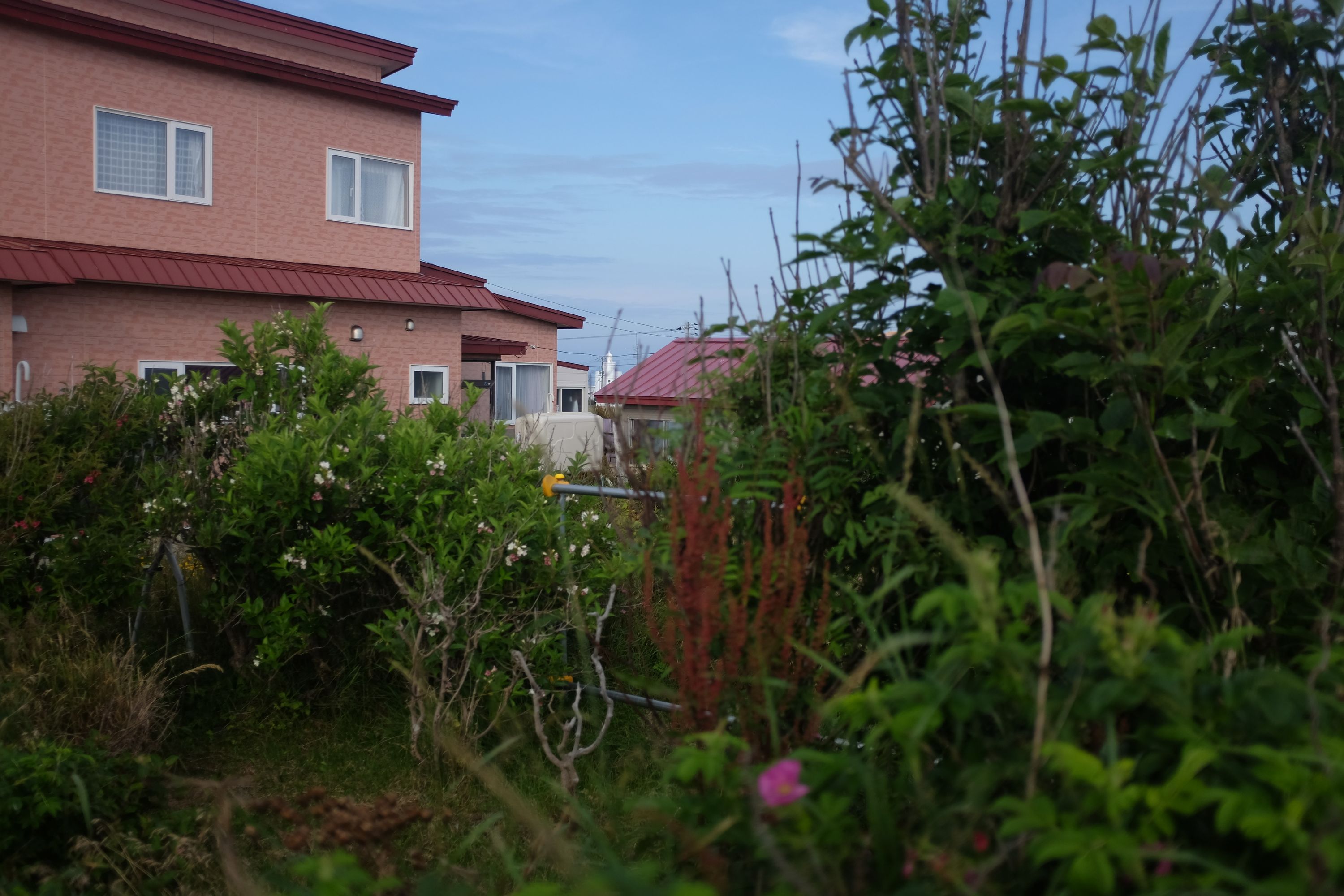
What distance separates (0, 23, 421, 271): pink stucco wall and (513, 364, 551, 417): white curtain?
650 centimetres

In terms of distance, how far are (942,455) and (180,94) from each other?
1548 centimetres

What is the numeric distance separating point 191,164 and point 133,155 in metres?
0.82

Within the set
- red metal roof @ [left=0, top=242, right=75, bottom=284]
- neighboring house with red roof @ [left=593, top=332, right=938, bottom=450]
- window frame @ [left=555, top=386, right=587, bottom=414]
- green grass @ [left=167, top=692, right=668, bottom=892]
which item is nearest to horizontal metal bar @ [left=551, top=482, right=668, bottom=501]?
neighboring house with red roof @ [left=593, top=332, right=938, bottom=450]

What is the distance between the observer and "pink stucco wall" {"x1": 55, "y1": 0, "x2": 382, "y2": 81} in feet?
49.4

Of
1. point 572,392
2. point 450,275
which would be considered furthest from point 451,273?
point 572,392

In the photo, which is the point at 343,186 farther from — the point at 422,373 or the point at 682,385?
the point at 682,385

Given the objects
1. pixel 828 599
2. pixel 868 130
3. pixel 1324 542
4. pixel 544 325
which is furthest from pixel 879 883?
pixel 544 325

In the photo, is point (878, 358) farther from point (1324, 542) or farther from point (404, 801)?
point (404, 801)

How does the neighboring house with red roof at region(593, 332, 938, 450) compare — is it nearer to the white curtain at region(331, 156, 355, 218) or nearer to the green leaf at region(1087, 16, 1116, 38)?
the green leaf at region(1087, 16, 1116, 38)

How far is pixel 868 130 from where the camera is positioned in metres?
2.54

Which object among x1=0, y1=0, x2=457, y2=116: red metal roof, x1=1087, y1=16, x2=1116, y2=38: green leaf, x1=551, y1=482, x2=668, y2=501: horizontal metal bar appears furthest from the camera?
x1=0, y1=0, x2=457, y2=116: red metal roof

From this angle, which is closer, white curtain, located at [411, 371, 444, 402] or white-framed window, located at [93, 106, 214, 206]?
white-framed window, located at [93, 106, 214, 206]

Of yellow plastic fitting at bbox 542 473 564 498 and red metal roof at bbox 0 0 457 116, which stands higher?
red metal roof at bbox 0 0 457 116

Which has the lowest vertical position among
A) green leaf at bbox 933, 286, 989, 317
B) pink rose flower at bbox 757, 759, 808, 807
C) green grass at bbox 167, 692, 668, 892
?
green grass at bbox 167, 692, 668, 892
